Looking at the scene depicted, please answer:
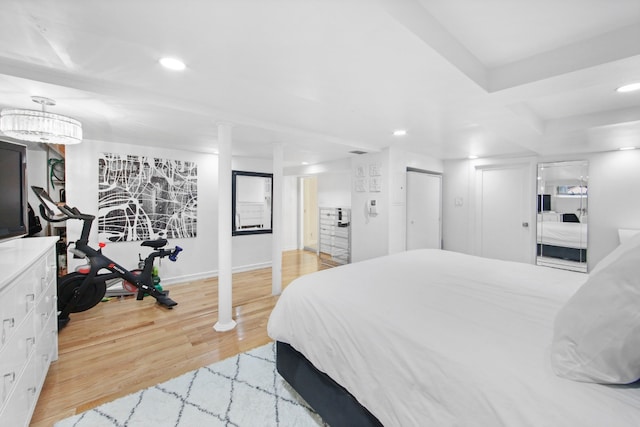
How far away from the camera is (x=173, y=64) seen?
5.48 ft

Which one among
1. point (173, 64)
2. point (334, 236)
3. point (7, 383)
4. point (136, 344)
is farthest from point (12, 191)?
point (334, 236)

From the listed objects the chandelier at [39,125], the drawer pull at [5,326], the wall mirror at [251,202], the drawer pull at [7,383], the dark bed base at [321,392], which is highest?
the chandelier at [39,125]

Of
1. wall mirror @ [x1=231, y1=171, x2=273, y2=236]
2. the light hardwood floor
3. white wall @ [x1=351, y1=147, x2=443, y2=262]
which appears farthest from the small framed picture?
the light hardwood floor

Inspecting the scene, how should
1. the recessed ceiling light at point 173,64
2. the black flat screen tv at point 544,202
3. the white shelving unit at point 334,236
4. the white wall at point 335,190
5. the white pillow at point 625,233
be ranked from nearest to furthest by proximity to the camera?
the recessed ceiling light at point 173,64, the white pillow at point 625,233, the black flat screen tv at point 544,202, the white shelving unit at point 334,236, the white wall at point 335,190

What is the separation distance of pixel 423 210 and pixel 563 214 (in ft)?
6.97

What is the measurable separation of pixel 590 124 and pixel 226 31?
12.0 ft

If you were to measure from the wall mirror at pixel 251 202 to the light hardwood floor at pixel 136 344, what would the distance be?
1.47m

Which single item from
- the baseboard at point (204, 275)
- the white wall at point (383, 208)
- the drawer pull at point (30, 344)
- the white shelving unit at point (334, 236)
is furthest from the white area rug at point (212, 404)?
the white shelving unit at point (334, 236)

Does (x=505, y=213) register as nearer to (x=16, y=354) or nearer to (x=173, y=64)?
(x=173, y=64)

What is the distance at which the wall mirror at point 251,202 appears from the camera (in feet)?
16.1

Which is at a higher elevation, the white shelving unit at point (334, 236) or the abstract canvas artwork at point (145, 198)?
the abstract canvas artwork at point (145, 198)

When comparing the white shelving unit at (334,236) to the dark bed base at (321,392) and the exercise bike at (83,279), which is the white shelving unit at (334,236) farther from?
the dark bed base at (321,392)

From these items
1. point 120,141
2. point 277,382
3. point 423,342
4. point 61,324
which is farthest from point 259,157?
point 423,342

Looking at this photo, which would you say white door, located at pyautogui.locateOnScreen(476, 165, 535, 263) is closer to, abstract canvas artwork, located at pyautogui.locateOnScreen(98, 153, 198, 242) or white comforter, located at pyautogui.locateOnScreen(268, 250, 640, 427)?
white comforter, located at pyautogui.locateOnScreen(268, 250, 640, 427)
